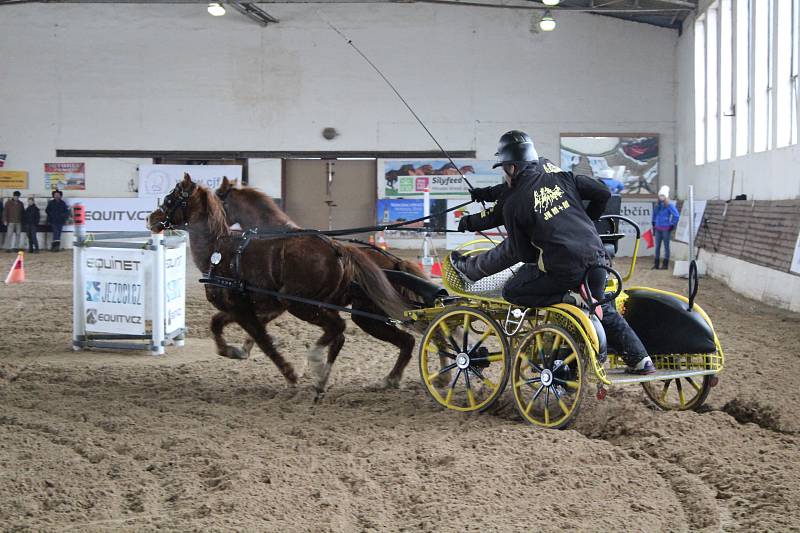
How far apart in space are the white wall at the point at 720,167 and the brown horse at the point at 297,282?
8558 mm

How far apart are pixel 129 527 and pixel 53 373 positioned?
388cm

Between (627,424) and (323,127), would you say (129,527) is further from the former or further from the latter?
(323,127)

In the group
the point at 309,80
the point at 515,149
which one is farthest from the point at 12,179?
the point at 515,149

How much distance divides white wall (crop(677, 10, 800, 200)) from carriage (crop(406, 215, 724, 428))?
26.9 ft

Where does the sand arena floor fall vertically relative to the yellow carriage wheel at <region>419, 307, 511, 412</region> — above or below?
below

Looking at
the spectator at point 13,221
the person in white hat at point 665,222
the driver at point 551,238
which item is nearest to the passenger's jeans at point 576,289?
the driver at point 551,238

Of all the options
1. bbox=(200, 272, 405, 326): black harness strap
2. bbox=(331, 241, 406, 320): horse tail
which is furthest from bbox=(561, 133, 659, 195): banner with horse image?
bbox=(200, 272, 405, 326): black harness strap

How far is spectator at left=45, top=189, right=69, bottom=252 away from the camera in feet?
74.7

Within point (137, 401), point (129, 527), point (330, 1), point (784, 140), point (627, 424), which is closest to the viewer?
point (129, 527)

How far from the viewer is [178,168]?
23391 mm

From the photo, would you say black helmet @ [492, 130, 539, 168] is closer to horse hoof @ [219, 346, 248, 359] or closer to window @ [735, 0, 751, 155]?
horse hoof @ [219, 346, 248, 359]

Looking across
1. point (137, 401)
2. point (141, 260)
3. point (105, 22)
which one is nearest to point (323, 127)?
point (105, 22)

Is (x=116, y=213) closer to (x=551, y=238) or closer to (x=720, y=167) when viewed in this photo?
(x=720, y=167)

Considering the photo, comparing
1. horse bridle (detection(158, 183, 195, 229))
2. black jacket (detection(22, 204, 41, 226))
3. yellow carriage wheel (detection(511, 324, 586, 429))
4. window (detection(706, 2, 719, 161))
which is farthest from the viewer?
black jacket (detection(22, 204, 41, 226))
